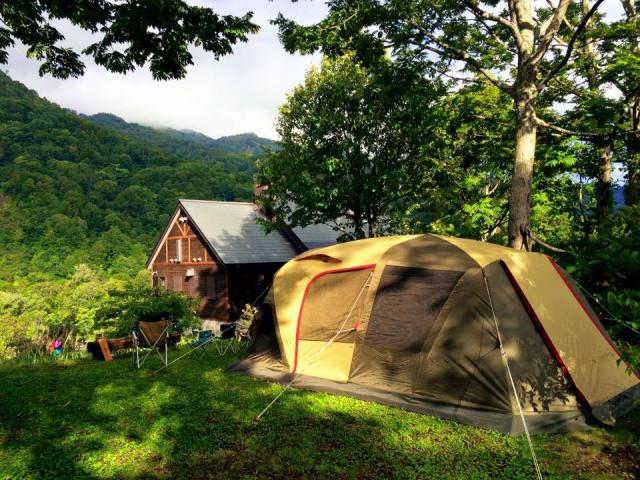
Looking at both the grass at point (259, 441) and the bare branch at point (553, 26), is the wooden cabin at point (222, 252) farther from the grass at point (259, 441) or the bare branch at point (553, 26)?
the bare branch at point (553, 26)

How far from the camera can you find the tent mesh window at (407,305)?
5.67m

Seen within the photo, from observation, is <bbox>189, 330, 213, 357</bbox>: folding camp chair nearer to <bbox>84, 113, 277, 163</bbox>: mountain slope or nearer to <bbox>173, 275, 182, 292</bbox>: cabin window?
<bbox>173, 275, 182, 292</bbox>: cabin window

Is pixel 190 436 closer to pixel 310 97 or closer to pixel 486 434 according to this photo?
pixel 486 434

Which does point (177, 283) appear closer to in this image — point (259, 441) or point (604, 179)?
point (259, 441)

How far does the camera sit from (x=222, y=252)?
2166 cm

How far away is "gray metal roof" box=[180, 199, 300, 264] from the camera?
22.1m

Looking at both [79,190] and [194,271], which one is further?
[79,190]

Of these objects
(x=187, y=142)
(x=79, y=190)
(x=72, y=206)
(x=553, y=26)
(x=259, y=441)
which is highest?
(x=187, y=142)

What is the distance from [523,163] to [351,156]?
7984 mm

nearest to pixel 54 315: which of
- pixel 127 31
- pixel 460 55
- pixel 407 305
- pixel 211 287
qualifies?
pixel 211 287

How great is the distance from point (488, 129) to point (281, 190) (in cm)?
776

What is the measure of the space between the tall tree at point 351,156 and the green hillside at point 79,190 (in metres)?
20.4

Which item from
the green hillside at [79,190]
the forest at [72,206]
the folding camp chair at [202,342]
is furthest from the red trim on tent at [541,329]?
the green hillside at [79,190]

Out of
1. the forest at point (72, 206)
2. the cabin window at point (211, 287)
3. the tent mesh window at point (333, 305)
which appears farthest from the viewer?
the forest at point (72, 206)
